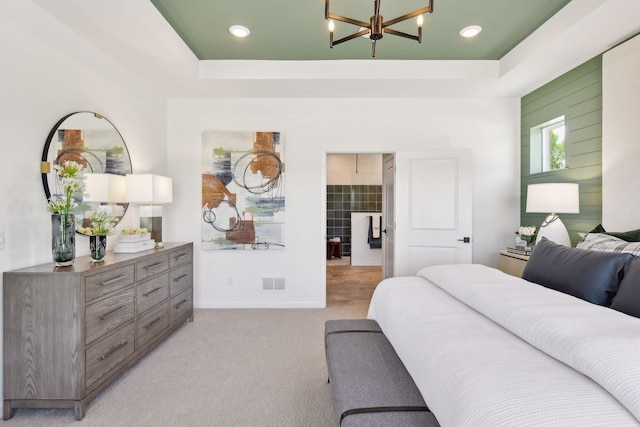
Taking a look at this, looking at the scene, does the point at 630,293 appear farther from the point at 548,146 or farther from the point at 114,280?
the point at 114,280

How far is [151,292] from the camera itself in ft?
8.99

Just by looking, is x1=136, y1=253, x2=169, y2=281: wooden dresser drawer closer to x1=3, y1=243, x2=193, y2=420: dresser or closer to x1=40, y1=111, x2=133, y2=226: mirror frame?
x1=3, y1=243, x2=193, y2=420: dresser

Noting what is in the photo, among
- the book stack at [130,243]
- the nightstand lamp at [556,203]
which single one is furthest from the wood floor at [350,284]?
the book stack at [130,243]

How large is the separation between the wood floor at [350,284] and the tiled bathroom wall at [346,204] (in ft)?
4.13

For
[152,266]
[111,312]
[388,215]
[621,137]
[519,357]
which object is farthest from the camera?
[388,215]

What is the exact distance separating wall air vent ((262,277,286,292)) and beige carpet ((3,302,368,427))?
684mm

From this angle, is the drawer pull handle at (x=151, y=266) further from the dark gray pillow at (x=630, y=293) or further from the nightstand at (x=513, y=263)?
the nightstand at (x=513, y=263)

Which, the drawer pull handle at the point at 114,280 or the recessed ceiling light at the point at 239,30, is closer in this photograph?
the drawer pull handle at the point at 114,280

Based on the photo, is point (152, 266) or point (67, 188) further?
point (152, 266)

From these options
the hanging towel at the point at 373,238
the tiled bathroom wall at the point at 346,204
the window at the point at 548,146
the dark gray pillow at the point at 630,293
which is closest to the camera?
the dark gray pillow at the point at 630,293

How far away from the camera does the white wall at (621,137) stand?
254 centimetres

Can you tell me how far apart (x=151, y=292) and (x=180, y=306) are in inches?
24.4

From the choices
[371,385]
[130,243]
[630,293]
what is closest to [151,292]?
[130,243]

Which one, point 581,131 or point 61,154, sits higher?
point 581,131
